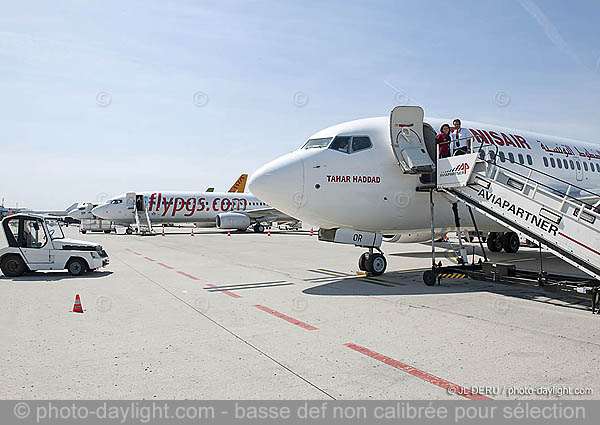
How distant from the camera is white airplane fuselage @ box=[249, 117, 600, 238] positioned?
11.6m

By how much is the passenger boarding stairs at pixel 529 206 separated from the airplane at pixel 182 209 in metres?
29.2

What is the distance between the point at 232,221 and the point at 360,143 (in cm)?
3011

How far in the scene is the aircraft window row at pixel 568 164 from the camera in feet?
52.1

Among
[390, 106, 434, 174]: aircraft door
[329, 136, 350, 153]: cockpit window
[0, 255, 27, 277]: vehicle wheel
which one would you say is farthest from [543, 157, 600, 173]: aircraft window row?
[0, 255, 27, 277]: vehicle wheel

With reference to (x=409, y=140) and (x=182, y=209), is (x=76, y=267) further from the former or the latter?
(x=182, y=209)

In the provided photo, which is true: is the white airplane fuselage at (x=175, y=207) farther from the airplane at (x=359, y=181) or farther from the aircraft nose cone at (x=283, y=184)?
the aircraft nose cone at (x=283, y=184)

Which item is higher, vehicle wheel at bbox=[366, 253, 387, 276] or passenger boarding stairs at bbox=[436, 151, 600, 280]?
passenger boarding stairs at bbox=[436, 151, 600, 280]

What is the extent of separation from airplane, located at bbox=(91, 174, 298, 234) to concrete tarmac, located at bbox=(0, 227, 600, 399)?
29.4m

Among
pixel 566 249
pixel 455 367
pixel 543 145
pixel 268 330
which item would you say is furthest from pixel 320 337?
pixel 543 145

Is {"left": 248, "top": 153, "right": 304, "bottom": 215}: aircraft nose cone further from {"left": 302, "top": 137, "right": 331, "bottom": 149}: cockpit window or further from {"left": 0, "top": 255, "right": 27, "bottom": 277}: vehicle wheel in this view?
{"left": 0, "top": 255, "right": 27, "bottom": 277}: vehicle wheel

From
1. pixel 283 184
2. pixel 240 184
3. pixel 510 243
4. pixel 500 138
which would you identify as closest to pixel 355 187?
pixel 283 184

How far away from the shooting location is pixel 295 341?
659 centimetres

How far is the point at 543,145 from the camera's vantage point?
52.7 feet

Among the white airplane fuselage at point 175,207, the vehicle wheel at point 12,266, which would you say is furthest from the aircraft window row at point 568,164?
the white airplane fuselage at point 175,207
